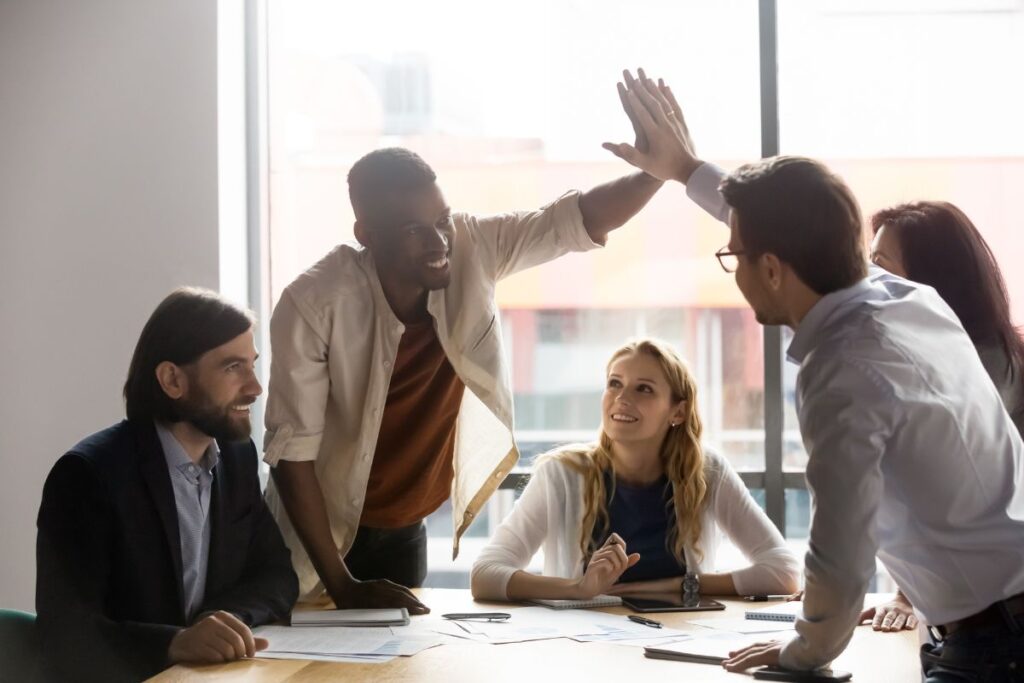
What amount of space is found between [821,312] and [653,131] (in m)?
0.92

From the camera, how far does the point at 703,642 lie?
88.1 inches

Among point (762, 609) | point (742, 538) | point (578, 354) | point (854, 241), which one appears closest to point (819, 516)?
point (854, 241)

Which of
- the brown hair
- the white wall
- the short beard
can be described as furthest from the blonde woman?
the white wall

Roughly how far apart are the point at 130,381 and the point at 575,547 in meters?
1.18

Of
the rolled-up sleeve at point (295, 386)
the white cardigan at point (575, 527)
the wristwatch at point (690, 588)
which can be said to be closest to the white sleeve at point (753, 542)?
the white cardigan at point (575, 527)

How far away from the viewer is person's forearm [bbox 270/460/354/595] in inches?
101

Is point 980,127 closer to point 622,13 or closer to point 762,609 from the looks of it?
point 622,13

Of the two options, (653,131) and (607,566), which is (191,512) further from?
(653,131)

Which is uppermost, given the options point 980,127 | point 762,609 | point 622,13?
point 622,13

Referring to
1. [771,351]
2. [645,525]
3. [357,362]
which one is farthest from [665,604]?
[771,351]

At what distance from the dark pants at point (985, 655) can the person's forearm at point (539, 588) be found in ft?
3.54

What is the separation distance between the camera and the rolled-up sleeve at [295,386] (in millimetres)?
2590

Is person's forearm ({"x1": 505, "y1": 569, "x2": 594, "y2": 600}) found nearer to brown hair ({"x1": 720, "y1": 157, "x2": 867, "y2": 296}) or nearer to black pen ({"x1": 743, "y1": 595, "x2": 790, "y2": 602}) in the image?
black pen ({"x1": 743, "y1": 595, "x2": 790, "y2": 602})

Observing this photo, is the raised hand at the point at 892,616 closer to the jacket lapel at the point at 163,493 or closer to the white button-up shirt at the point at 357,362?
the white button-up shirt at the point at 357,362
